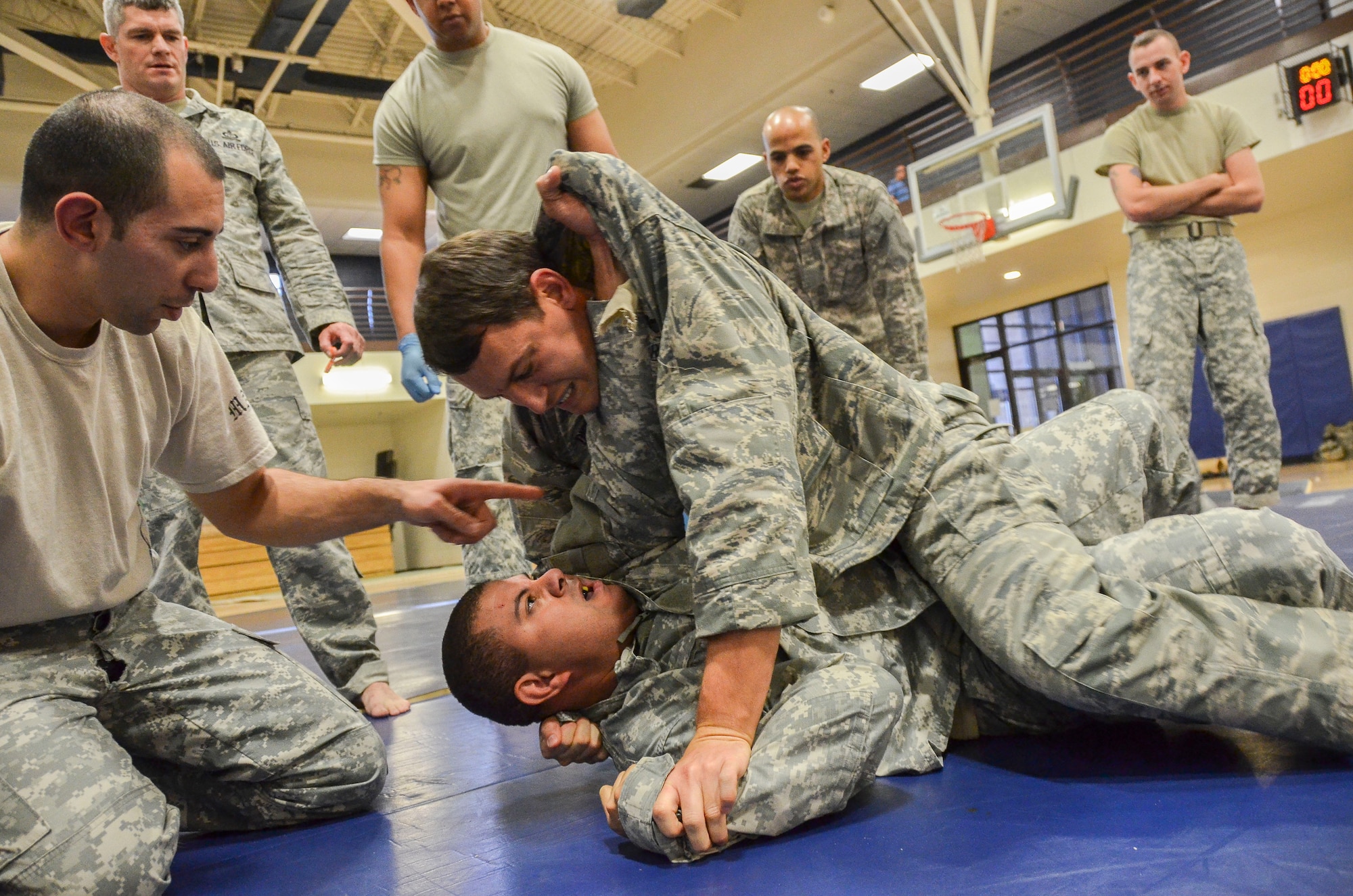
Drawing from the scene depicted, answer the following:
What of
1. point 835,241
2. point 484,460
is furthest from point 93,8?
point 484,460

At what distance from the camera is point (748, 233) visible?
352 centimetres

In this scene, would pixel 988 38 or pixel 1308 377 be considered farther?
pixel 1308 377

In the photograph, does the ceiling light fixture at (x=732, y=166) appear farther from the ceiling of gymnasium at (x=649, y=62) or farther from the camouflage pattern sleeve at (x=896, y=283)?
the camouflage pattern sleeve at (x=896, y=283)

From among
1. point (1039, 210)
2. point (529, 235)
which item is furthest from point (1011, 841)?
point (1039, 210)

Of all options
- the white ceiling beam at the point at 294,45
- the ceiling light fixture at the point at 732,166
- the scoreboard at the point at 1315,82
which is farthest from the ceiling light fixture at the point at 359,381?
the scoreboard at the point at 1315,82

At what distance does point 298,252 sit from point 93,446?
54.0 inches

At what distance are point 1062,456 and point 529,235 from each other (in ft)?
3.41

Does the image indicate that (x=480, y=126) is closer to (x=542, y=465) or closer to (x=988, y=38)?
(x=542, y=465)

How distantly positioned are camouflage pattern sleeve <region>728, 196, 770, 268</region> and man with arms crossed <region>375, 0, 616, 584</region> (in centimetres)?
124

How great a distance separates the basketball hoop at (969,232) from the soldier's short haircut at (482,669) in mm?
9125

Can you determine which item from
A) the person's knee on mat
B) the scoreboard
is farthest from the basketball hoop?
the person's knee on mat

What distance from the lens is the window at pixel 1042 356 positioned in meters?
12.2

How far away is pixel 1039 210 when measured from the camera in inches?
364

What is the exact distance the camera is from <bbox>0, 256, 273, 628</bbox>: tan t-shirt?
127 centimetres
